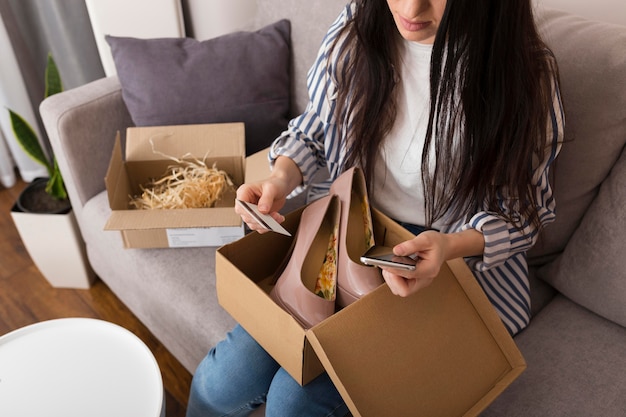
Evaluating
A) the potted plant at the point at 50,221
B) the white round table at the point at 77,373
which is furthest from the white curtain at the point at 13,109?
the white round table at the point at 77,373

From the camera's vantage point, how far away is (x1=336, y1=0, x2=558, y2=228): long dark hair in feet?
2.51

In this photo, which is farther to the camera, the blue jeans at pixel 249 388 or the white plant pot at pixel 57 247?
the white plant pot at pixel 57 247

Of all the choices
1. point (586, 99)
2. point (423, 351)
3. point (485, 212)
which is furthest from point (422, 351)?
point (586, 99)

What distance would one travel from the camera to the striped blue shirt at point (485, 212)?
896 mm

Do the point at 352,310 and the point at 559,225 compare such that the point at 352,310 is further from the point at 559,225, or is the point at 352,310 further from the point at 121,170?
the point at 121,170

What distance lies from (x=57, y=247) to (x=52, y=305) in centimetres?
18

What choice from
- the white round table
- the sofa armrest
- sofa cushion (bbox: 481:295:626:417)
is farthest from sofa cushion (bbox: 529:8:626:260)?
the sofa armrest

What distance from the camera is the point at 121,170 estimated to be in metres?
1.23

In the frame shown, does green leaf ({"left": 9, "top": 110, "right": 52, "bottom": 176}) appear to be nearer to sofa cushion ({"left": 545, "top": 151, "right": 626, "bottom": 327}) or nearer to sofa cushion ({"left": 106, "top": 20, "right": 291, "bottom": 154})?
sofa cushion ({"left": 106, "top": 20, "right": 291, "bottom": 154})

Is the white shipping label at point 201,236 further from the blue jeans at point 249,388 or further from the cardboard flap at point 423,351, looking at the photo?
the cardboard flap at point 423,351

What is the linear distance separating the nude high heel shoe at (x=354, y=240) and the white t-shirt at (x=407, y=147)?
5.2 inches

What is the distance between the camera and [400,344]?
755mm

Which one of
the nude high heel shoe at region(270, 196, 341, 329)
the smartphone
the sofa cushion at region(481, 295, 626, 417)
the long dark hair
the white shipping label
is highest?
the long dark hair

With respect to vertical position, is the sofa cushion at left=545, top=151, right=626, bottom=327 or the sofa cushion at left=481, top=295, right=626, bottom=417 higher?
the sofa cushion at left=545, top=151, right=626, bottom=327
